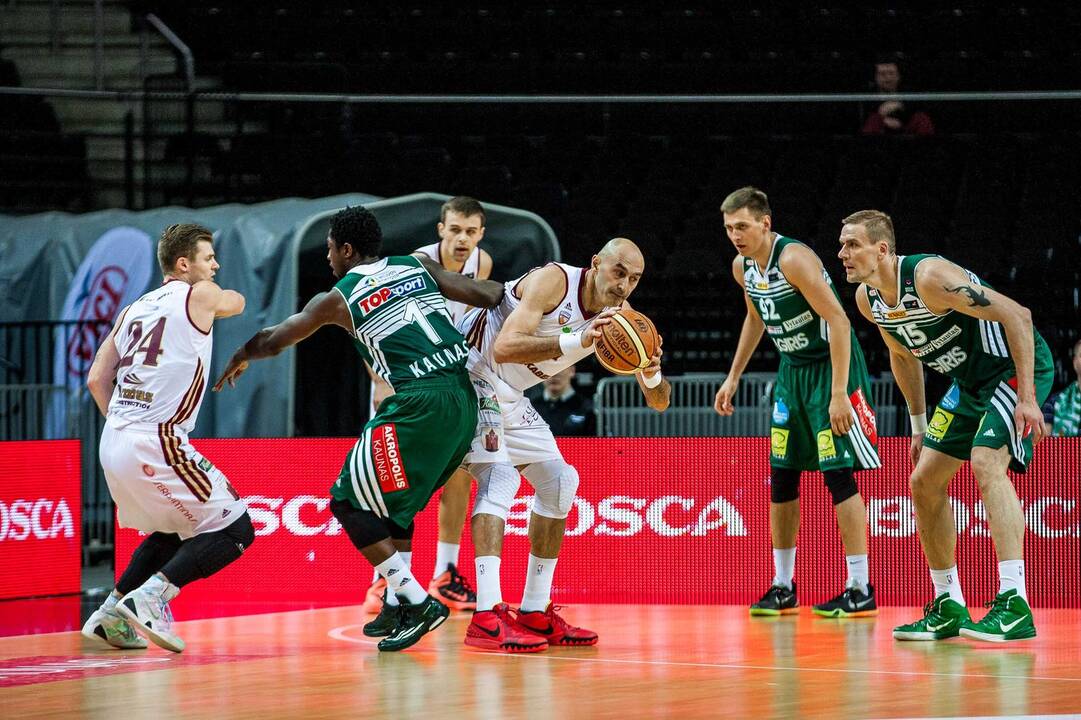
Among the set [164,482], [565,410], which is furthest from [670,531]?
[164,482]

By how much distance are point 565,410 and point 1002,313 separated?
17.5ft

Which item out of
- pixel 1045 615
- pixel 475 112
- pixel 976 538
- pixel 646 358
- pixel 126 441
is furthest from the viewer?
pixel 475 112

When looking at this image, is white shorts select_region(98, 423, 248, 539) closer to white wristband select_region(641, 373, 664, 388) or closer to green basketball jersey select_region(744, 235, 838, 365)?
white wristband select_region(641, 373, 664, 388)

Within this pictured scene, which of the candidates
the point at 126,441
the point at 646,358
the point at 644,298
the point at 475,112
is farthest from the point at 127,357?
the point at 475,112

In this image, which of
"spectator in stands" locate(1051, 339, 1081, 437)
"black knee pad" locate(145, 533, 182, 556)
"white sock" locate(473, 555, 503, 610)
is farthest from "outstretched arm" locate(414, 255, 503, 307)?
"spectator in stands" locate(1051, 339, 1081, 437)

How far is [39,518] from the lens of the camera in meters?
9.55

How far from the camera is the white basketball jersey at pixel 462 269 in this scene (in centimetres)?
840

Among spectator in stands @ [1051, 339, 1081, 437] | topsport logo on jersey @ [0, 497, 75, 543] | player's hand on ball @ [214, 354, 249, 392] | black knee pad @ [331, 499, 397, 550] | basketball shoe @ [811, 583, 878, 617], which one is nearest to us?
black knee pad @ [331, 499, 397, 550]

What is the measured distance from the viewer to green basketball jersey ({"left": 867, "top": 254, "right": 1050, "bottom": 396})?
271 inches

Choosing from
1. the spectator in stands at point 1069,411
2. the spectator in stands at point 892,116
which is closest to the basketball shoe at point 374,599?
the spectator in stands at point 1069,411

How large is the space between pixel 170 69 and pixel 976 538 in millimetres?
12312

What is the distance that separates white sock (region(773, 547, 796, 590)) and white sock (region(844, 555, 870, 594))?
0.33 m

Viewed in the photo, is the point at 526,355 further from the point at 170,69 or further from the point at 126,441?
the point at 170,69

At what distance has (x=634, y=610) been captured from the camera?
8.45 m
